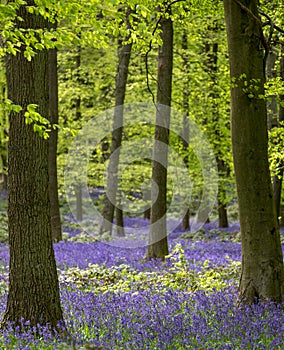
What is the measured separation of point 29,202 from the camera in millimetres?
6605

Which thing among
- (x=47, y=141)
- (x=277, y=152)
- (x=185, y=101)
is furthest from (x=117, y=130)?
(x=47, y=141)

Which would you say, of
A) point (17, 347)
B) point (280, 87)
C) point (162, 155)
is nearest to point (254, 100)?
point (280, 87)

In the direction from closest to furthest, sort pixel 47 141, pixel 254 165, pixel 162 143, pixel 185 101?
pixel 47 141, pixel 254 165, pixel 162 143, pixel 185 101

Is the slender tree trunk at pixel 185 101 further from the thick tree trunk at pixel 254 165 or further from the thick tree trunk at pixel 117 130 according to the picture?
the thick tree trunk at pixel 254 165

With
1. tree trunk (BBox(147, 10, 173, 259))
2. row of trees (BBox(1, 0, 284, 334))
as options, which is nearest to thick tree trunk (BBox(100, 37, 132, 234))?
tree trunk (BBox(147, 10, 173, 259))

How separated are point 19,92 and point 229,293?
176 inches

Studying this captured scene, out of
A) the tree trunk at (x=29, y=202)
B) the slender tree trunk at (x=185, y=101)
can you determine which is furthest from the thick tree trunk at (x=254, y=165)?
the slender tree trunk at (x=185, y=101)

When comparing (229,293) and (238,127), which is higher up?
(238,127)

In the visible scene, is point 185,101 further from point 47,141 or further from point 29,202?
point 29,202

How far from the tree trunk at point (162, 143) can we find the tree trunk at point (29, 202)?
6533 millimetres

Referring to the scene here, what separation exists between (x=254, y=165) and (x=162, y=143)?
5819 mm

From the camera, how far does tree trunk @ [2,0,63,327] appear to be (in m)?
6.59

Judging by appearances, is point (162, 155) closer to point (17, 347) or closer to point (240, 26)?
point (240, 26)

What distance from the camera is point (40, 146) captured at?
6695 millimetres
